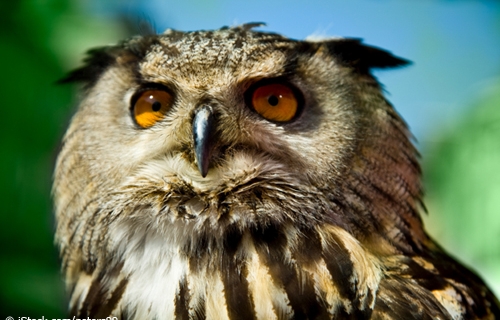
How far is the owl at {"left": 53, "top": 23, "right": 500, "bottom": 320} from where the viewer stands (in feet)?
2.53

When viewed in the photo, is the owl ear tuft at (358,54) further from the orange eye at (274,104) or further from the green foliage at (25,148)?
the green foliage at (25,148)

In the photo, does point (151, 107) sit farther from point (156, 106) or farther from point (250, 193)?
point (250, 193)

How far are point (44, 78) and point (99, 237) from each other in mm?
1316

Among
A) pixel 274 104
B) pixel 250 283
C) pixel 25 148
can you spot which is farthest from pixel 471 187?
pixel 25 148

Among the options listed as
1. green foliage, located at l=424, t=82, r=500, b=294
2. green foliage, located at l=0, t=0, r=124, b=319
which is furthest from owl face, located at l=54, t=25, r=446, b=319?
green foliage, located at l=424, t=82, r=500, b=294

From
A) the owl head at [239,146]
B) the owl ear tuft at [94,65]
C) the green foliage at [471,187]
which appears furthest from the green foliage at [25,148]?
the green foliage at [471,187]

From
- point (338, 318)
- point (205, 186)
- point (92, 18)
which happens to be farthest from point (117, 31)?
point (338, 318)

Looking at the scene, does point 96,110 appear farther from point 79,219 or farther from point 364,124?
point 364,124

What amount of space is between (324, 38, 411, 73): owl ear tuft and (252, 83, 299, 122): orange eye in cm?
18

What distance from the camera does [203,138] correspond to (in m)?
0.76

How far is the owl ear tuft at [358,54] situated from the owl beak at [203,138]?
0.36 metres

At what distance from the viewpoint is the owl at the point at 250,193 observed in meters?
0.77

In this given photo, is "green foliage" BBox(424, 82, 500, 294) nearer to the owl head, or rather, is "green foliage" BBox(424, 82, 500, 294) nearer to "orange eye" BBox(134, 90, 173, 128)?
the owl head

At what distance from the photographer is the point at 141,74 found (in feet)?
3.02
